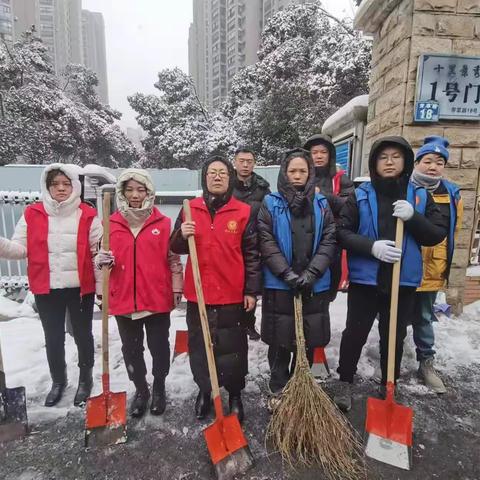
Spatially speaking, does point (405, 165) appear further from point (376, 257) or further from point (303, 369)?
Answer: point (303, 369)

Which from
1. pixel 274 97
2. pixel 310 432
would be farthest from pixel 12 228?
pixel 274 97

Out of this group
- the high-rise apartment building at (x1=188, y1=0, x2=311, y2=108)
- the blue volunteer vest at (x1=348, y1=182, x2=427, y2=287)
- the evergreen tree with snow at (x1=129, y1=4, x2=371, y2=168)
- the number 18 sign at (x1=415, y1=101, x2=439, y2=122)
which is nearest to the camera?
the blue volunteer vest at (x1=348, y1=182, x2=427, y2=287)

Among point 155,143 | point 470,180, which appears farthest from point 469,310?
point 155,143

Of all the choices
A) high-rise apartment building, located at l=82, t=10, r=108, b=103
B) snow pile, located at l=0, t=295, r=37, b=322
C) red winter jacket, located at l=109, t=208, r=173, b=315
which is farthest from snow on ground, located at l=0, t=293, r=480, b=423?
high-rise apartment building, located at l=82, t=10, r=108, b=103

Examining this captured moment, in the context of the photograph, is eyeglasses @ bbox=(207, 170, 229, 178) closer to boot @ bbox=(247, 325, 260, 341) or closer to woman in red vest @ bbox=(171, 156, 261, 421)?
woman in red vest @ bbox=(171, 156, 261, 421)

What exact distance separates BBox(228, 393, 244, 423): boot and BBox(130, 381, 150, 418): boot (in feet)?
2.11

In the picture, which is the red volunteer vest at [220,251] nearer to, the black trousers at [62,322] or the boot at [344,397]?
the black trousers at [62,322]

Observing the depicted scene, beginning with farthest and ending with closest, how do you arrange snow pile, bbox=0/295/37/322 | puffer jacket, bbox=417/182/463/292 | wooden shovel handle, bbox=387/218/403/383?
snow pile, bbox=0/295/37/322 → puffer jacket, bbox=417/182/463/292 → wooden shovel handle, bbox=387/218/403/383

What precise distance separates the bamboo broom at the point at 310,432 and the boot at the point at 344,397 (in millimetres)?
264

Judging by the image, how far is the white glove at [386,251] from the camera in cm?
224

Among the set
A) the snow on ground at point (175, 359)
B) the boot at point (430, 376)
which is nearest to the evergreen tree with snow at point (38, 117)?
the snow on ground at point (175, 359)

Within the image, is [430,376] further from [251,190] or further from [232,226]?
[251,190]

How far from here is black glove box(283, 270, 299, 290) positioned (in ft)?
7.27

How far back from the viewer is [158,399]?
254 cm
